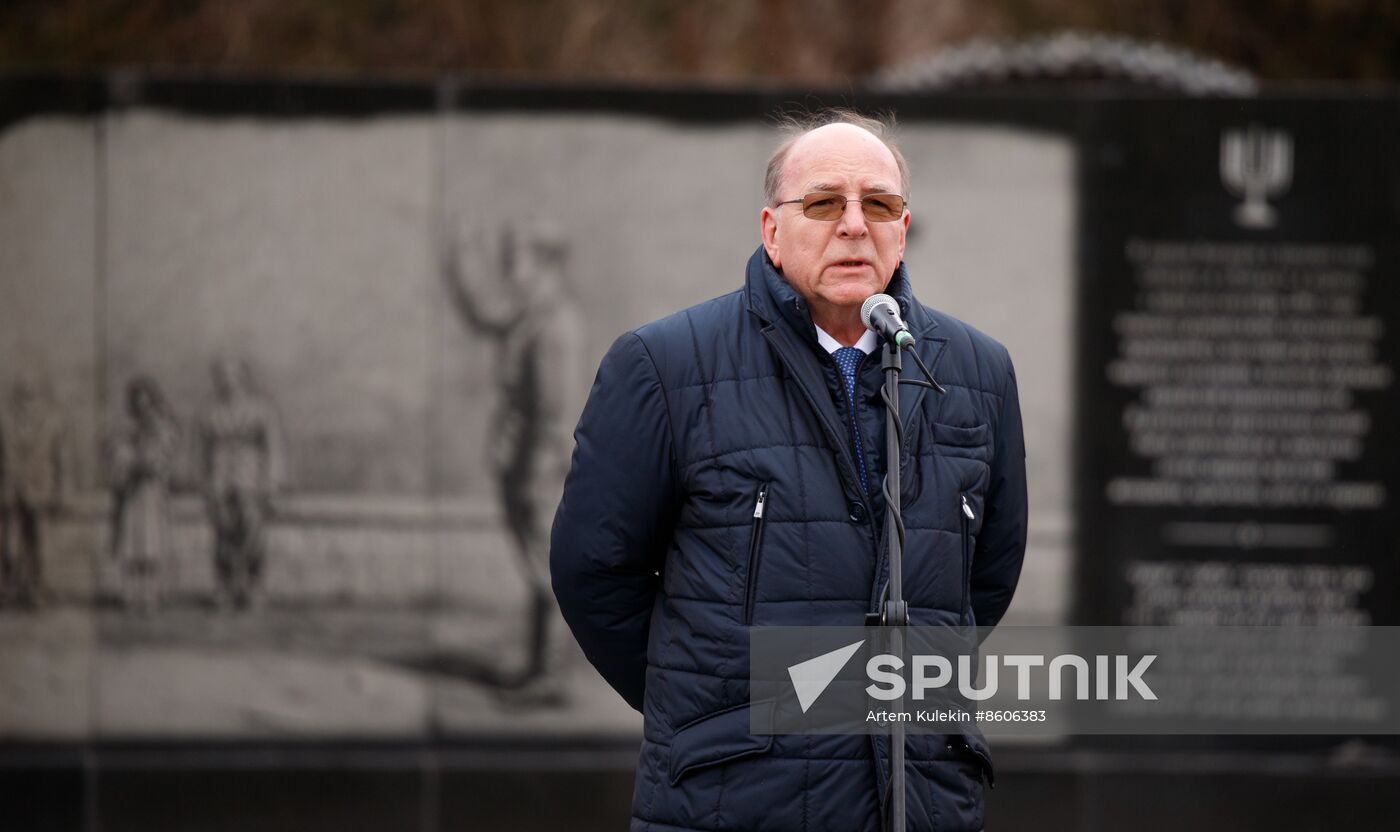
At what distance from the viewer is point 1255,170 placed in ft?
21.6

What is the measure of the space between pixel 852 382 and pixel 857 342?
0.11m

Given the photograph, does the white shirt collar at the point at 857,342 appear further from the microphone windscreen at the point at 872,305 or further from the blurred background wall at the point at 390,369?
the blurred background wall at the point at 390,369

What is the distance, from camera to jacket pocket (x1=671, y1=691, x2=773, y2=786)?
2946 mm

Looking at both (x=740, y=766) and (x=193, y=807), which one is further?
(x=193, y=807)

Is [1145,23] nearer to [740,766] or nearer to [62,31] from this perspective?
[62,31]

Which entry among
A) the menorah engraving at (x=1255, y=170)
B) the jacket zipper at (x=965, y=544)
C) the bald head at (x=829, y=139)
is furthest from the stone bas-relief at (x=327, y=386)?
the jacket zipper at (x=965, y=544)

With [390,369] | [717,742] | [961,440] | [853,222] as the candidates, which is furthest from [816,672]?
[390,369]

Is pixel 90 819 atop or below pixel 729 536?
below

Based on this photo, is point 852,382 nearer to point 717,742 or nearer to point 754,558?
point 754,558

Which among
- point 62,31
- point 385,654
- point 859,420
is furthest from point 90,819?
point 859,420

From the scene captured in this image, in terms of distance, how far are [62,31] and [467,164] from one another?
324cm

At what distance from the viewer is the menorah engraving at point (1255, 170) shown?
6.60m

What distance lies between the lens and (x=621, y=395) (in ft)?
10.4

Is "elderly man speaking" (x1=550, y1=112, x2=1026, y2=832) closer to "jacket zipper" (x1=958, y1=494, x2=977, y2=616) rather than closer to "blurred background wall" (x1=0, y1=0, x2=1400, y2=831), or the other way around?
"jacket zipper" (x1=958, y1=494, x2=977, y2=616)
